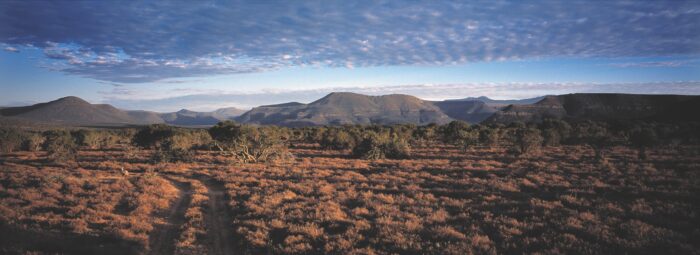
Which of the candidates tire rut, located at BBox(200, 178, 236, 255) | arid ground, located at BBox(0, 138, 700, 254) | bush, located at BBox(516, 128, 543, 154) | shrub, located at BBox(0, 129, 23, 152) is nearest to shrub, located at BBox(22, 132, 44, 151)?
shrub, located at BBox(0, 129, 23, 152)

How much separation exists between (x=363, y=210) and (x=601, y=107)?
14059 cm

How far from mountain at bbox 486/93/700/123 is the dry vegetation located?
97833 millimetres

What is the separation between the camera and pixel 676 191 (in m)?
17.1

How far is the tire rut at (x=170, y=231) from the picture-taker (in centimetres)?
1112

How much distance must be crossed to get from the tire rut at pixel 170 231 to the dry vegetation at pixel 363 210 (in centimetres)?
8

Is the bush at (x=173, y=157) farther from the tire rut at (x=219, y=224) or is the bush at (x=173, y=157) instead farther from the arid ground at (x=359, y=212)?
the tire rut at (x=219, y=224)

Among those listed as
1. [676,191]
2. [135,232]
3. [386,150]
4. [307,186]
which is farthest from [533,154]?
[135,232]

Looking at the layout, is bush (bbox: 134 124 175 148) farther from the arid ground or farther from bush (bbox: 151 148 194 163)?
the arid ground

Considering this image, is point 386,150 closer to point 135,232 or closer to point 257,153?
point 257,153

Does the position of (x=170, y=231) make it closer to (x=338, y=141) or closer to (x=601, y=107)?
(x=338, y=141)

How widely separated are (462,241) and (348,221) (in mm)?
4507

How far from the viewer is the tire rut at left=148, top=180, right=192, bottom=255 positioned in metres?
11.1

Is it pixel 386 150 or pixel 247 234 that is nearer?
pixel 247 234

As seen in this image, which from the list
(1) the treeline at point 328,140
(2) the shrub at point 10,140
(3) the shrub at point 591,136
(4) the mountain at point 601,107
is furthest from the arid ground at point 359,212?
(4) the mountain at point 601,107
